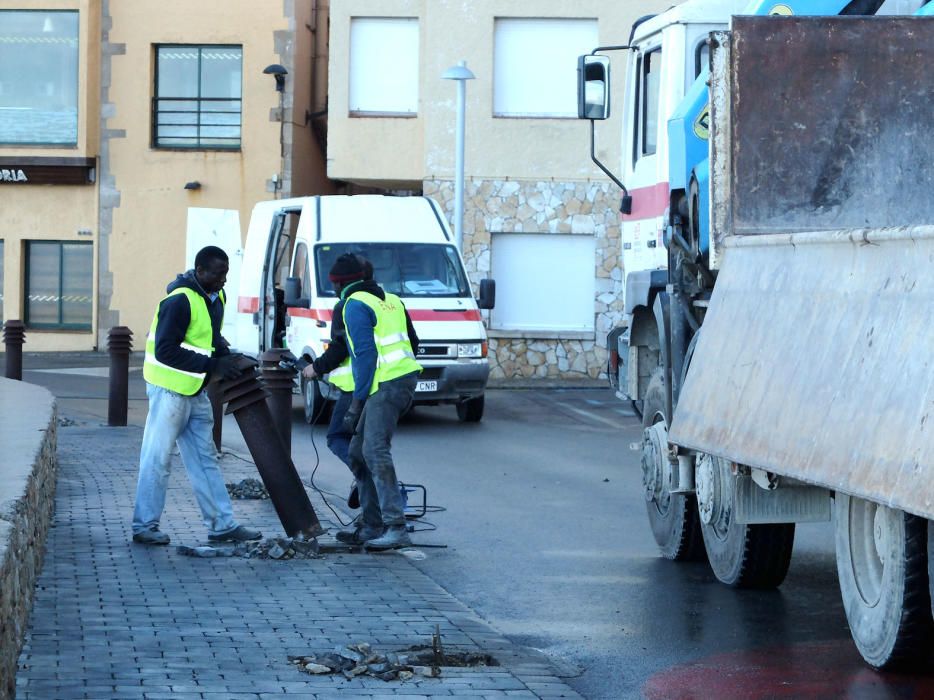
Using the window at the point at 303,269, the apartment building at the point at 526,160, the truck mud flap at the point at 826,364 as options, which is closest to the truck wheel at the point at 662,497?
the truck mud flap at the point at 826,364

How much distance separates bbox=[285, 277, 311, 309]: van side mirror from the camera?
18.2 meters

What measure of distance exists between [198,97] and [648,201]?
21399mm

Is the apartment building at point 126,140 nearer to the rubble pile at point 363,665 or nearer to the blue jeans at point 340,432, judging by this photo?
the blue jeans at point 340,432

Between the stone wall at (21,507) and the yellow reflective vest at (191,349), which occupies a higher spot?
the yellow reflective vest at (191,349)

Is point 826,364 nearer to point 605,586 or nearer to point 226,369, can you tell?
point 605,586

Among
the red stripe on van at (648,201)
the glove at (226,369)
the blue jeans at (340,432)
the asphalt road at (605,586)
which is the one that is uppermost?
the red stripe on van at (648,201)

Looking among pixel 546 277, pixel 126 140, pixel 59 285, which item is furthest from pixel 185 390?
pixel 59 285

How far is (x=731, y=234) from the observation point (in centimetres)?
809

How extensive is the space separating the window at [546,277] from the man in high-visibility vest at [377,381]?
17679 mm

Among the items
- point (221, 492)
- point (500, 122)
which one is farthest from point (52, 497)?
point (500, 122)

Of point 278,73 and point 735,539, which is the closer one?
point 735,539

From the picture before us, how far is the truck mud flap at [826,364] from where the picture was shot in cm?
562

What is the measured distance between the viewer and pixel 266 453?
962 centimetres

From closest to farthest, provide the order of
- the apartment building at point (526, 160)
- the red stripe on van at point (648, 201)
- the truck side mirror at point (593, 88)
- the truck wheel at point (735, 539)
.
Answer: the truck wheel at point (735, 539)
the red stripe on van at point (648, 201)
the truck side mirror at point (593, 88)
the apartment building at point (526, 160)
